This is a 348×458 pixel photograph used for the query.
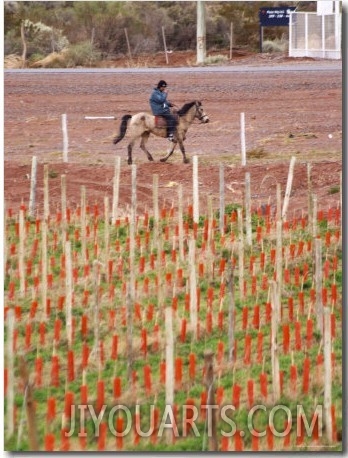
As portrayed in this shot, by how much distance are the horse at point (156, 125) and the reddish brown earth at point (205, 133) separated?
43 millimetres

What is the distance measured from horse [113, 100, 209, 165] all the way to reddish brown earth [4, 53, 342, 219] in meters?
0.04

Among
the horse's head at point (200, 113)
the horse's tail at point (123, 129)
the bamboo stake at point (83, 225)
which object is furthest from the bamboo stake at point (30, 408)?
the horse's head at point (200, 113)

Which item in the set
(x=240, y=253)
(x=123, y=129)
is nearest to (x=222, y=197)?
(x=240, y=253)

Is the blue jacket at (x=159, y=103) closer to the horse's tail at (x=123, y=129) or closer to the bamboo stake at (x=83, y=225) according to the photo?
the horse's tail at (x=123, y=129)

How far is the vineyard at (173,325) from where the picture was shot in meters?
10.7

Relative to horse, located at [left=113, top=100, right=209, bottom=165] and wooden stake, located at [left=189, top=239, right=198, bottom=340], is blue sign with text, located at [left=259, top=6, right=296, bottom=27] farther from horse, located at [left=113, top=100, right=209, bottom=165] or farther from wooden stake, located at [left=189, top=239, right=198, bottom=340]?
wooden stake, located at [left=189, top=239, right=198, bottom=340]

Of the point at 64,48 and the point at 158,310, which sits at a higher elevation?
the point at 64,48

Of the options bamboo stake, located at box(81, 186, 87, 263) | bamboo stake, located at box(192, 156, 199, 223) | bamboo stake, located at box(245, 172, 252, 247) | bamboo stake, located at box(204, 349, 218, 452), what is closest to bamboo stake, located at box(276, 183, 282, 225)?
bamboo stake, located at box(245, 172, 252, 247)

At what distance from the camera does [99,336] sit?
36.8ft

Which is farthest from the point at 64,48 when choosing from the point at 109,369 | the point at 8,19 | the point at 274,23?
the point at 109,369

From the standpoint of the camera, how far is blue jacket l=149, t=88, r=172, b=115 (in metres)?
12.0

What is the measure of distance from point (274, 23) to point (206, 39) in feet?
1.59

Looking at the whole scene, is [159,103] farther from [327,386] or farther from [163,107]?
[327,386]

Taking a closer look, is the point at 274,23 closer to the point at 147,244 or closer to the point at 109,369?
the point at 147,244
